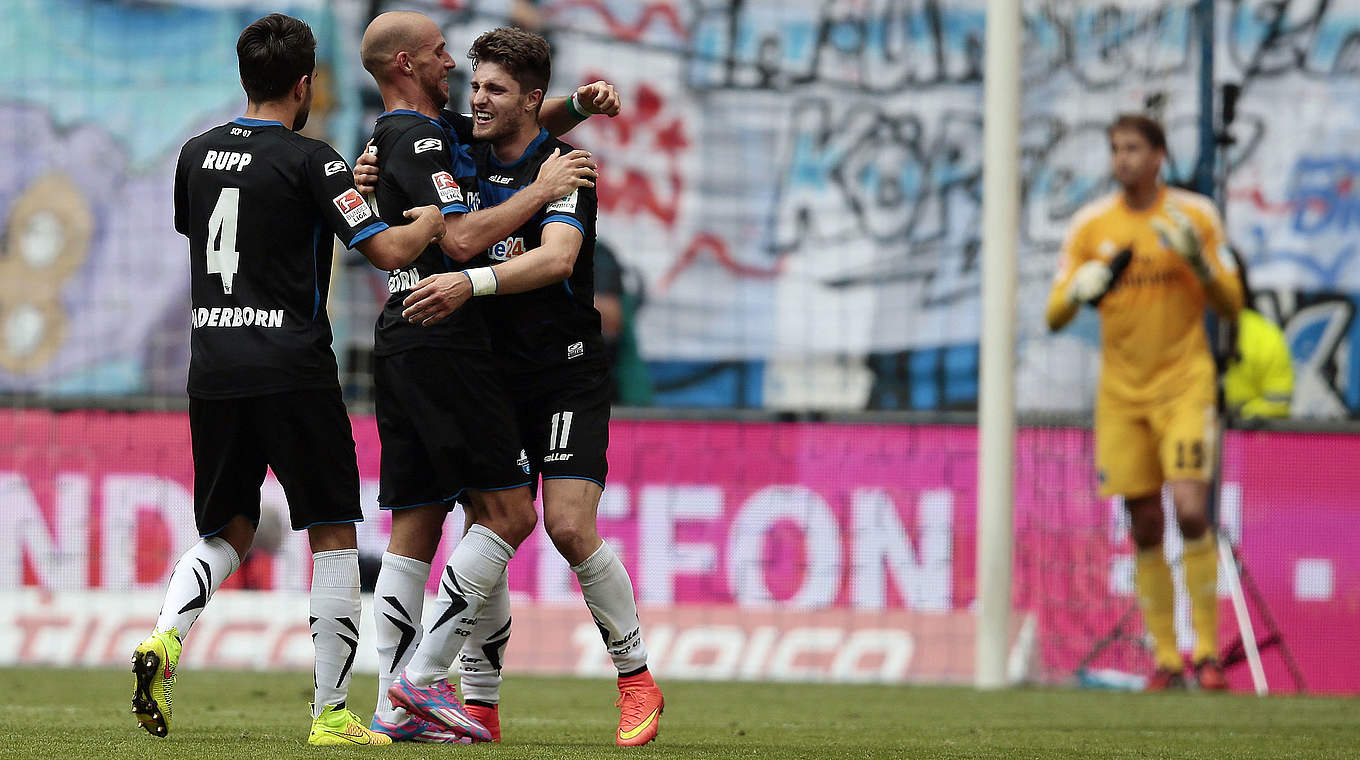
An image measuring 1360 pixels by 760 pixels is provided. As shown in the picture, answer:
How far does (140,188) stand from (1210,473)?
7905mm

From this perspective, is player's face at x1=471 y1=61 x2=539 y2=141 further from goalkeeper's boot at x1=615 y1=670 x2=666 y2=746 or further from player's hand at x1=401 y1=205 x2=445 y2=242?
goalkeeper's boot at x1=615 y1=670 x2=666 y2=746

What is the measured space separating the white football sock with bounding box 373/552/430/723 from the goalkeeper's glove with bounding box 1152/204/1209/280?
4.14 metres

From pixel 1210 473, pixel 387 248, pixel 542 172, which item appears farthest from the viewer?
pixel 1210 473

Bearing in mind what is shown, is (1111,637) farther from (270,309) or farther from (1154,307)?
(270,309)

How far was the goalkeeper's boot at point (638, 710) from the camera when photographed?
477 centimetres

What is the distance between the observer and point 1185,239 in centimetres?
780

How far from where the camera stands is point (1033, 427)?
30.7 ft

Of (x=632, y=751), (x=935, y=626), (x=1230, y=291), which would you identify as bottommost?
(x=935, y=626)

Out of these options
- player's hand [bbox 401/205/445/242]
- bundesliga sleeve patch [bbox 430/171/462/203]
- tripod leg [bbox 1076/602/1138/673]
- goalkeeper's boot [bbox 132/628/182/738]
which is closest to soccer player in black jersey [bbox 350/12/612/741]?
bundesliga sleeve patch [bbox 430/171/462/203]

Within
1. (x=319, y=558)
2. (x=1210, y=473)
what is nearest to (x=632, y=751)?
(x=319, y=558)

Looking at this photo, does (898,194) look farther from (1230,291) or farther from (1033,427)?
(1230,291)

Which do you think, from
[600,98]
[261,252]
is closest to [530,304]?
[600,98]

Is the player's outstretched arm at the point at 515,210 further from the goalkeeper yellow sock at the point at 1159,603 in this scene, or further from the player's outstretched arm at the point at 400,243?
the goalkeeper yellow sock at the point at 1159,603

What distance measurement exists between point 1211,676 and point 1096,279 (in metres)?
1.78
